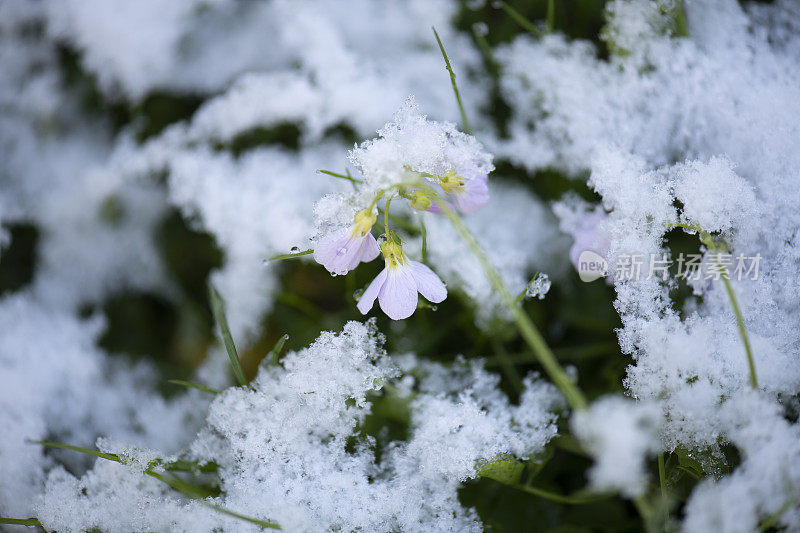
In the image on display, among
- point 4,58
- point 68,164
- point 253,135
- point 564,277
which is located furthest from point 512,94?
point 4,58

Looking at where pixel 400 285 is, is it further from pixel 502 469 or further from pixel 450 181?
pixel 502 469

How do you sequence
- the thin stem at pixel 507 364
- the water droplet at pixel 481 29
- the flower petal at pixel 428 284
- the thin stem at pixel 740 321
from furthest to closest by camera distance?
the water droplet at pixel 481 29 → the thin stem at pixel 507 364 → the flower petal at pixel 428 284 → the thin stem at pixel 740 321

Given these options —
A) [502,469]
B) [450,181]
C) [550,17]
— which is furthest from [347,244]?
[550,17]

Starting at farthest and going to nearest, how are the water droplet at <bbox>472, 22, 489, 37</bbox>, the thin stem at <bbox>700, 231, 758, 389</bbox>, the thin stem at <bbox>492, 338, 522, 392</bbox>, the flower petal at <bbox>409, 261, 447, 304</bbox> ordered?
the water droplet at <bbox>472, 22, 489, 37</bbox>
the thin stem at <bbox>492, 338, 522, 392</bbox>
the flower petal at <bbox>409, 261, 447, 304</bbox>
the thin stem at <bbox>700, 231, 758, 389</bbox>

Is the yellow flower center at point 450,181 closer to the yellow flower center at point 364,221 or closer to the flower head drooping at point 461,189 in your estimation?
the flower head drooping at point 461,189

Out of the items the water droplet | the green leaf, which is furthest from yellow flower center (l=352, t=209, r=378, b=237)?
the water droplet

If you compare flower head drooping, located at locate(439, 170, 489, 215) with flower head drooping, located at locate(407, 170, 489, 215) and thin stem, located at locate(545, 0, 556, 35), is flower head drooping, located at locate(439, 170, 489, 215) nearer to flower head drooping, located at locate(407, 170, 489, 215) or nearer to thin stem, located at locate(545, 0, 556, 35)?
flower head drooping, located at locate(407, 170, 489, 215)

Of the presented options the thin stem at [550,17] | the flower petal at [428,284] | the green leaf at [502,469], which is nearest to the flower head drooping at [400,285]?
the flower petal at [428,284]
